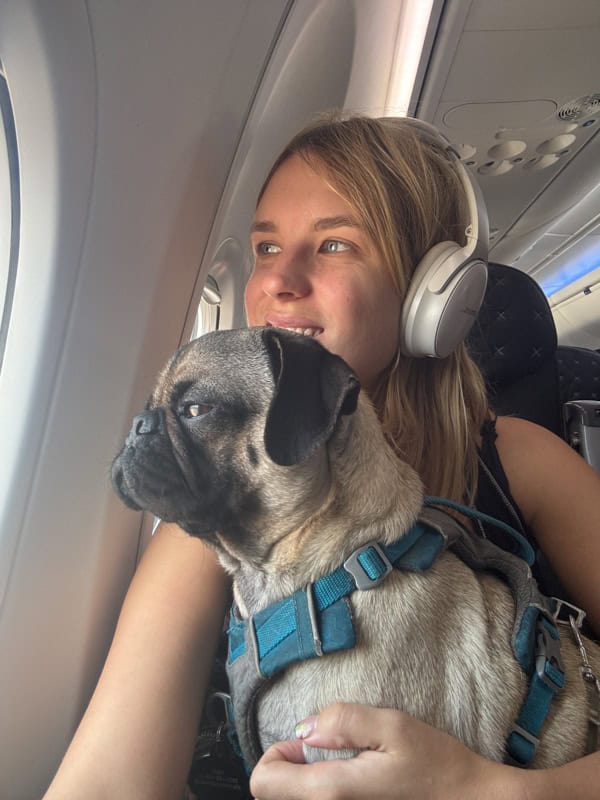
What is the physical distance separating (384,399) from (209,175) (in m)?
0.55

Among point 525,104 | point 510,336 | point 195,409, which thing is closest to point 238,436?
point 195,409

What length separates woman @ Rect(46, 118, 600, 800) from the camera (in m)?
0.64

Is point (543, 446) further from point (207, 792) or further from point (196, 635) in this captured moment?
point (207, 792)

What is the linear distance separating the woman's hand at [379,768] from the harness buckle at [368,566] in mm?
142

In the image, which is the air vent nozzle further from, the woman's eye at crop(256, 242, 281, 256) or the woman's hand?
the woman's hand

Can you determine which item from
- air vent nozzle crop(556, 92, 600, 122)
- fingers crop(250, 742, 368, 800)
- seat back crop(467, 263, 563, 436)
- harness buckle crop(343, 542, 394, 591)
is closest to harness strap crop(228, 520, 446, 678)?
harness buckle crop(343, 542, 394, 591)

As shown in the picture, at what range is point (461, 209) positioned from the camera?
1.06 meters

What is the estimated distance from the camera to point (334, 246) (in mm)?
899

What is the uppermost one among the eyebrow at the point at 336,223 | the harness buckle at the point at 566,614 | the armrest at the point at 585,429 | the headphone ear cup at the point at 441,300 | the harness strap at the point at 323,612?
the eyebrow at the point at 336,223

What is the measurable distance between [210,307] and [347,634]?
933 millimetres

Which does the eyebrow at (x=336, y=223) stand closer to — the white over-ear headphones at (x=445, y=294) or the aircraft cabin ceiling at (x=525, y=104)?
the white over-ear headphones at (x=445, y=294)

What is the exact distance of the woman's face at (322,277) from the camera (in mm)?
A: 823

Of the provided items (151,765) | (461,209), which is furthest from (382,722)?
(461,209)

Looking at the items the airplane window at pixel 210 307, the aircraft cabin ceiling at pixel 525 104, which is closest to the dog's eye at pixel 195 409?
the airplane window at pixel 210 307
